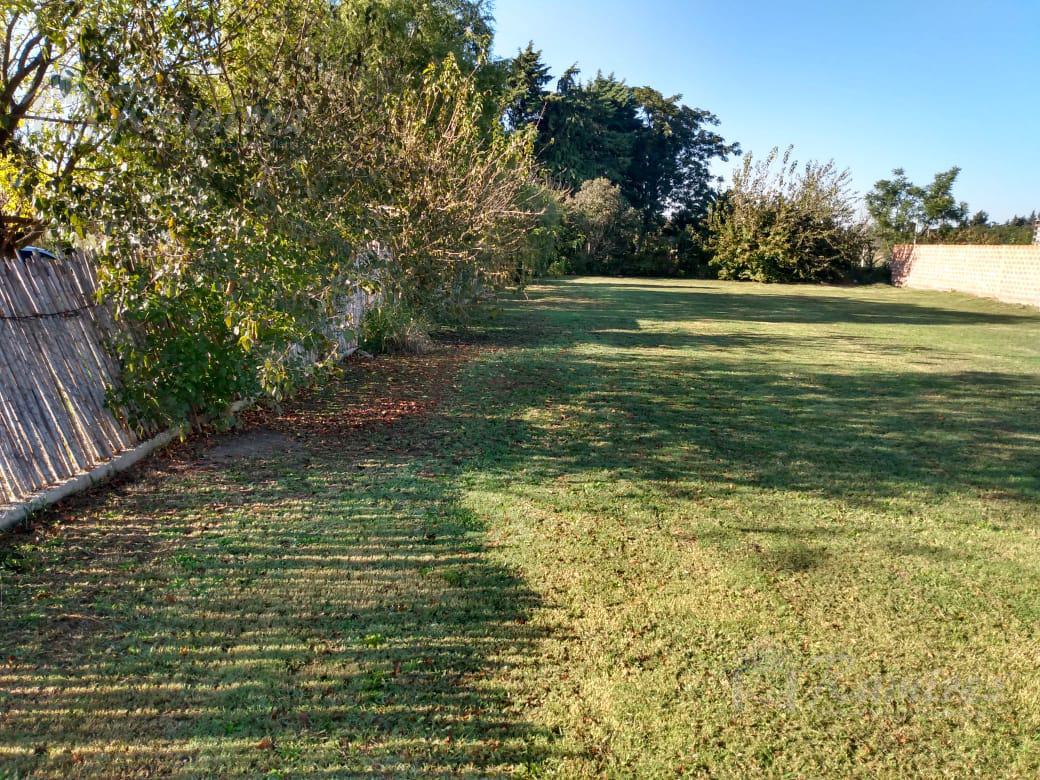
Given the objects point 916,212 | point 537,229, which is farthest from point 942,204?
point 537,229

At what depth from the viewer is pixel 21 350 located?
435 cm

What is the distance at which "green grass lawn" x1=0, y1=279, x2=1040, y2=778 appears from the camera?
8.41ft

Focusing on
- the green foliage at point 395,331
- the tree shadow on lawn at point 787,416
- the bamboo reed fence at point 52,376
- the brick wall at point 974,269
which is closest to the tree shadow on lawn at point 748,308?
the brick wall at point 974,269

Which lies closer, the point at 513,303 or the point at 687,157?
the point at 513,303

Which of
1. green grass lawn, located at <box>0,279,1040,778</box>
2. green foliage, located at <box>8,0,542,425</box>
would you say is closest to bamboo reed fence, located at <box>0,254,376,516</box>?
green foliage, located at <box>8,0,542,425</box>

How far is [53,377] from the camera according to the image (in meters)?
4.55

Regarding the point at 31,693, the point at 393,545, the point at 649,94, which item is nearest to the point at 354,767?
the point at 31,693

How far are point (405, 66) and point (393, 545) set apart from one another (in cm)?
1148

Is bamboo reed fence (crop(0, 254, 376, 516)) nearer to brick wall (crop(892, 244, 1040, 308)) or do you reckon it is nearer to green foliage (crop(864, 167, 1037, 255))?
brick wall (crop(892, 244, 1040, 308))

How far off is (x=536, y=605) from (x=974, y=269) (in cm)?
3356

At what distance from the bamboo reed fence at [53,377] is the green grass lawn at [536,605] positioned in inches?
13.1

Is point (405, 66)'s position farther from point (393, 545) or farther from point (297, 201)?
point (393, 545)

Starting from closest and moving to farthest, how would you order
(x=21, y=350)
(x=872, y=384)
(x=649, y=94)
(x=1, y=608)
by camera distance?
(x=1, y=608)
(x=21, y=350)
(x=872, y=384)
(x=649, y=94)

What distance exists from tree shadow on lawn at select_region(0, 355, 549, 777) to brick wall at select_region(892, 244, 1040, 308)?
92.0 ft
